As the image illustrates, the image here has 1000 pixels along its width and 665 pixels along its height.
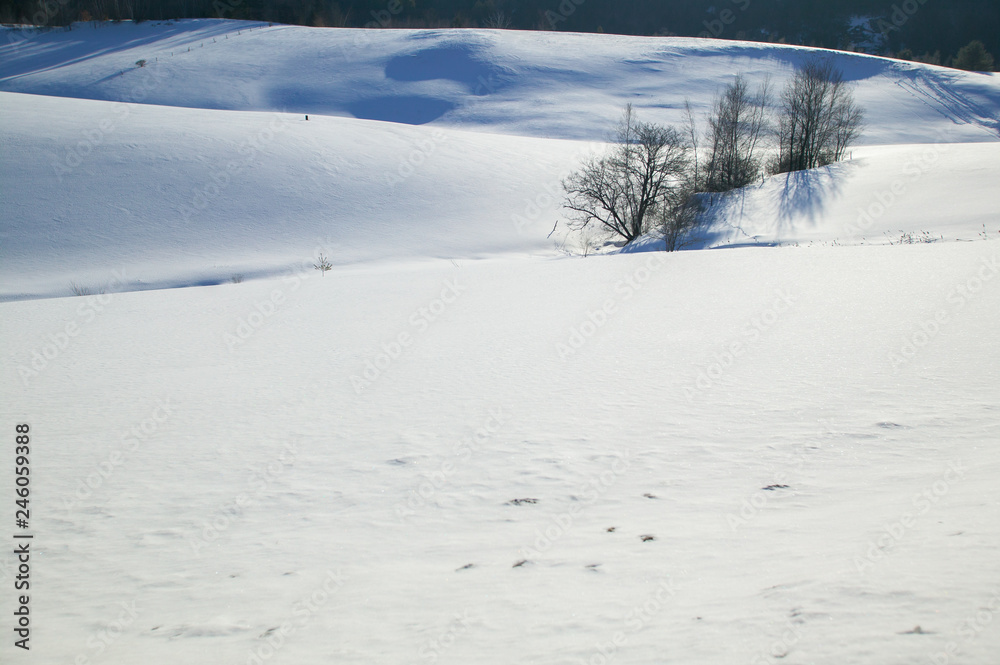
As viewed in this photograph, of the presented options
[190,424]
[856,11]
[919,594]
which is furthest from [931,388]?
[856,11]

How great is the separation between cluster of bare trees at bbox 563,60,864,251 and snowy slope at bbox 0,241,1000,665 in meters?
17.0

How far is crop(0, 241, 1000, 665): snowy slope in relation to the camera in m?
2.10

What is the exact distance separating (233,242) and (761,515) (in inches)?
941

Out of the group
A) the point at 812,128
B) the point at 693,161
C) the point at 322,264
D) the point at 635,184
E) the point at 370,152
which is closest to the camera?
the point at 322,264

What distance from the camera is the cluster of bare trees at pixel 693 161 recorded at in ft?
84.8

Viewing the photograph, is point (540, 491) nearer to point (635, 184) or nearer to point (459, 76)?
point (635, 184)

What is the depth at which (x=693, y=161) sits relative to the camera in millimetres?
31359

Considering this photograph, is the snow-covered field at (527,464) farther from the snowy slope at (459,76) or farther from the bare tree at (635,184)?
the snowy slope at (459,76)

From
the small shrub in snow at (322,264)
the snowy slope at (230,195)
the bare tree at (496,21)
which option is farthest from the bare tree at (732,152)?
the bare tree at (496,21)

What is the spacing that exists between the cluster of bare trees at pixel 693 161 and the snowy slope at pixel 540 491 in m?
17.0

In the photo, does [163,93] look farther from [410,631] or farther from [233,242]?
[410,631]

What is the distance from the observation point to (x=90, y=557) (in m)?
2.94

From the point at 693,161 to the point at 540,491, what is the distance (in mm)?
31800

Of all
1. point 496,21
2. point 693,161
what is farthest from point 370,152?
point 496,21
